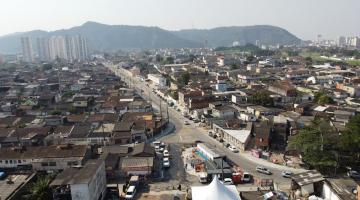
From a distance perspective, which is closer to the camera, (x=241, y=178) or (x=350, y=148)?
(x=241, y=178)

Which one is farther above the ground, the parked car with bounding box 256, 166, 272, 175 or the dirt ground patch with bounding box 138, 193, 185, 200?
the parked car with bounding box 256, 166, 272, 175

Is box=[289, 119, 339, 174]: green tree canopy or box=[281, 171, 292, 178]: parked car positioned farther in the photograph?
box=[281, 171, 292, 178]: parked car

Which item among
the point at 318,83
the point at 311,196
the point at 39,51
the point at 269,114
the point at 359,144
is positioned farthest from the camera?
the point at 39,51

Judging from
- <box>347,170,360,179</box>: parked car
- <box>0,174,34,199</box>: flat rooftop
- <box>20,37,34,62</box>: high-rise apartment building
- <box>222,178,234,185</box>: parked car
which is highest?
<box>20,37,34,62</box>: high-rise apartment building

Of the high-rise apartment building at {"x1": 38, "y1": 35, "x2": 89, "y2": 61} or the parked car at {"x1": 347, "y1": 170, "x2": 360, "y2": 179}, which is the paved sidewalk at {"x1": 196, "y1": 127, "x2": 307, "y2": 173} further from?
the high-rise apartment building at {"x1": 38, "y1": 35, "x2": 89, "y2": 61}

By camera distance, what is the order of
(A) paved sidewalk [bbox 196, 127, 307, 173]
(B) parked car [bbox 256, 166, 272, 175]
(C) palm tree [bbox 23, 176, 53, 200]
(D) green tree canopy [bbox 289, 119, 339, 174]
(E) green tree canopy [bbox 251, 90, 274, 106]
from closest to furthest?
(C) palm tree [bbox 23, 176, 53, 200], (D) green tree canopy [bbox 289, 119, 339, 174], (B) parked car [bbox 256, 166, 272, 175], (A) paved sidewalk [bbox 196, 127, 307, 173], (E) green tree canopy [bbox 251, 90, 274, 106]

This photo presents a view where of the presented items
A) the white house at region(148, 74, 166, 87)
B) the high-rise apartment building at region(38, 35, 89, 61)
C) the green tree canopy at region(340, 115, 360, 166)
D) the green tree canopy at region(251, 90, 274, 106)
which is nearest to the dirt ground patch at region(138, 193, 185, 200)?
the green tree canopy at region(340, 115, 360, 166)

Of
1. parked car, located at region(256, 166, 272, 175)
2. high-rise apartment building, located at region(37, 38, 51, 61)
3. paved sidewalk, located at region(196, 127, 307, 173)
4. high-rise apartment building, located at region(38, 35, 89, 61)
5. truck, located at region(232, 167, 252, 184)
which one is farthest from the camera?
high-rise apartment building, located at region(37, 38, 51, 61)

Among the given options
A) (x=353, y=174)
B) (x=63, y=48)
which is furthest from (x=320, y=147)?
(x=63, y=48)

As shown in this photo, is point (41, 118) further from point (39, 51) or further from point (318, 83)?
point (39, 51)

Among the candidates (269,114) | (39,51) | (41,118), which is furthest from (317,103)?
(39,51)

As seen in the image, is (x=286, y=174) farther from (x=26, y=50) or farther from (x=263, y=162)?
(x=26, y=50)
